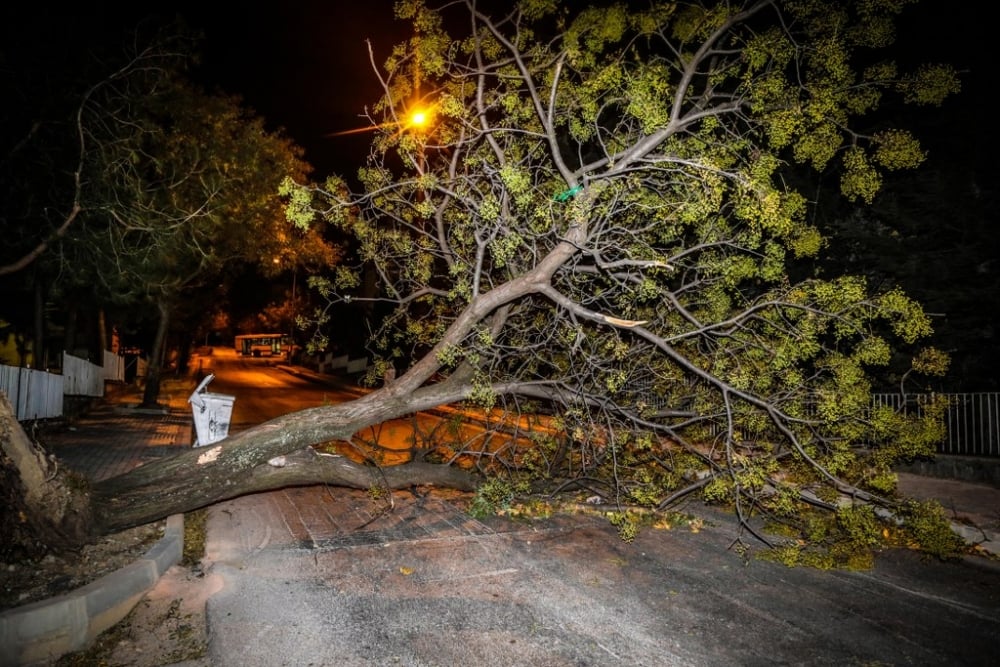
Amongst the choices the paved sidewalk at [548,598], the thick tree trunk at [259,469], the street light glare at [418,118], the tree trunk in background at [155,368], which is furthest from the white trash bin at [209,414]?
the tree trunk in background at [155,368]

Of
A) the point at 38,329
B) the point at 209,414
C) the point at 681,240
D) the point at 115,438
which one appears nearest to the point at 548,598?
the point at 681,240

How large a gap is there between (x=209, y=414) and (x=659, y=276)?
6.57m

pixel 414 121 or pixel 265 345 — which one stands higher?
pixel 414 121

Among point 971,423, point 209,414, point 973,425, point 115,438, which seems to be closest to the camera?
point 209,414

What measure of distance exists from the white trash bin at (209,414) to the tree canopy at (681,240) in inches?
84.8

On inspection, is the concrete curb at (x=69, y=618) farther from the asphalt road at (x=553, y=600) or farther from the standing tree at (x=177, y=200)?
the standing tree at (x=177, y=200)

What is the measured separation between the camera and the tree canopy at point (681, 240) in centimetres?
589

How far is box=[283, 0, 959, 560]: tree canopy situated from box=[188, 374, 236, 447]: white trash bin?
2.15 metres

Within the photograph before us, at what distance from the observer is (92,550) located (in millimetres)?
4633

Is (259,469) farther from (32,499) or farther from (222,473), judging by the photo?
(32,499)

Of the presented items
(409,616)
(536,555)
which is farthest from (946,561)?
(409,616)

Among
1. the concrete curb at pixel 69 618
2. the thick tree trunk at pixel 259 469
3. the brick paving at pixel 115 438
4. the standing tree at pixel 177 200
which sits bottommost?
the brick paving at pixel 115 438

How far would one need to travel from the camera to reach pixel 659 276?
7.27 metres

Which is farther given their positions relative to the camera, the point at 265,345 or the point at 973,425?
the point at 265,345
